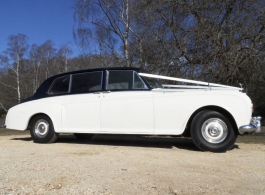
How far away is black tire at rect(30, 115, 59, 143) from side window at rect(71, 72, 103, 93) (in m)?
1.06

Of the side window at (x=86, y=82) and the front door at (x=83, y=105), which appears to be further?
the side window at (x=86, y=82)

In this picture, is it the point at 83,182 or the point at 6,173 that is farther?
the point at 6,173

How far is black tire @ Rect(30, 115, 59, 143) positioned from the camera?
7746 mm

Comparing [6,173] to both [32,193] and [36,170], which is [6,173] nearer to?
[36,170]

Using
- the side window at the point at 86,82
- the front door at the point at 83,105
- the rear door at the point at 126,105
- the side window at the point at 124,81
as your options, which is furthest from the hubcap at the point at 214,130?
the side window at the point at 86,82

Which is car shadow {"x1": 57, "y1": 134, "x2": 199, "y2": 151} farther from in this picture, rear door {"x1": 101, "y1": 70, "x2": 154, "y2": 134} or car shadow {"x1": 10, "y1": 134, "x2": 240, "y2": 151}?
rear door {"x1": 101, "y1": 70, "x2": 154, "y2": 134}

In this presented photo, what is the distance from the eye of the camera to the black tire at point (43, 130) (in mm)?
7746

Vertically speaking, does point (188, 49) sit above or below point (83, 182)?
above

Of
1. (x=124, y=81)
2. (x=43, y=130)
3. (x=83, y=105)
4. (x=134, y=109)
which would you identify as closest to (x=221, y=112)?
(x=134, y=109)

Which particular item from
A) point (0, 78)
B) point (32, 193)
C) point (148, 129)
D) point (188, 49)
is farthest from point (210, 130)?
point (0, 78)

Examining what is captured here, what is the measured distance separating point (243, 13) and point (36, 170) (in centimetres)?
1037

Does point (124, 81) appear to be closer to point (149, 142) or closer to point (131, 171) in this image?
point (149, 142)

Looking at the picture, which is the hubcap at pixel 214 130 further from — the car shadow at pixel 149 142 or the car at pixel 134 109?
the car shadow at pixel 149 142

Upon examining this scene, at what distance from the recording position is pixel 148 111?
6648mm
